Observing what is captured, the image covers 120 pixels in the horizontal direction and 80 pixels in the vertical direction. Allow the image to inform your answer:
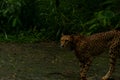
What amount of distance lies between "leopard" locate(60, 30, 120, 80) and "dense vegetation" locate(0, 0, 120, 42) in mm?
4996

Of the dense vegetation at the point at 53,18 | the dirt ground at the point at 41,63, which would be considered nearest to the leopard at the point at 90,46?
the dirt ground at the point at 41,63

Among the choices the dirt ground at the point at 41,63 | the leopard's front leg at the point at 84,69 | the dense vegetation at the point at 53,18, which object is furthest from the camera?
the dense vegetation at the point at 53,18

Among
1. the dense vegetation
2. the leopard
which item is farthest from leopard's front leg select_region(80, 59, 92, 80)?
the dense vegetation

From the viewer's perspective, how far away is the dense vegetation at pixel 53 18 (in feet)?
47.5

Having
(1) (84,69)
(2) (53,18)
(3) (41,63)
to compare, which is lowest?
(3) (41,63)

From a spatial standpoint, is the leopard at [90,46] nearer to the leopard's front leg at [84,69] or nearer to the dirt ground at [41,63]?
the leopard's front leg at [84,69]

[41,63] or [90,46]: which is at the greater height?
[90,46]

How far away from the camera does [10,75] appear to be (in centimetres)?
948

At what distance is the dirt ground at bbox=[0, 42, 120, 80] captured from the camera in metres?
9.49

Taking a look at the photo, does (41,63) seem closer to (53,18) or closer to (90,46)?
(90,46)

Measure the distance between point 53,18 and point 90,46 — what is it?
642cm

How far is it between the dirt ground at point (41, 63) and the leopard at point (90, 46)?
60cm

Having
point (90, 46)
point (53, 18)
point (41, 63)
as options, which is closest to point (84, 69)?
point (90, 46)

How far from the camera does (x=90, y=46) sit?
891 cm
